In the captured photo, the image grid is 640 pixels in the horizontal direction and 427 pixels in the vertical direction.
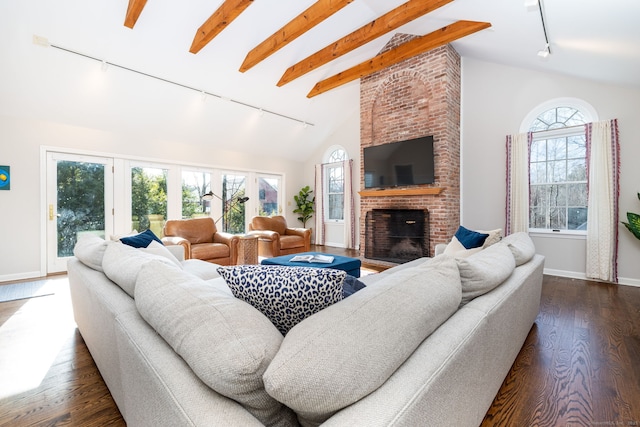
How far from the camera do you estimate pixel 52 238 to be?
4.37 m

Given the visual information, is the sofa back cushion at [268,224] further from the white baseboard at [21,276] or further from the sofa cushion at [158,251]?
the white baseboard at [21,276]

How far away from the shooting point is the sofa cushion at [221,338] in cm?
70

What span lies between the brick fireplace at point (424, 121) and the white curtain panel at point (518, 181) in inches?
29.6

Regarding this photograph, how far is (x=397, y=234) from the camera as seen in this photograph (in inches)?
206

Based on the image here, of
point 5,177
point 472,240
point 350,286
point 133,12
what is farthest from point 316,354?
point 5,177

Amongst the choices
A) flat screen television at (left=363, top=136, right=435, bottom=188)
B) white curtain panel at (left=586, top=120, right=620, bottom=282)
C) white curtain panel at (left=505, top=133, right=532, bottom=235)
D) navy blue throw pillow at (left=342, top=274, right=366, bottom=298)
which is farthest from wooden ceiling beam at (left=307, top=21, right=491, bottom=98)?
navy blue throw pillow at (left=342, top=274, right=366, bottom=298)

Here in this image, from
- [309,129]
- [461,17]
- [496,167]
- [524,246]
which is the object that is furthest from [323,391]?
→ [309,129]

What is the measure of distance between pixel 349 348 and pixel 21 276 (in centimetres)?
545

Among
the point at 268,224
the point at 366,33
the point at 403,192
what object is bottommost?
the point at 268,224

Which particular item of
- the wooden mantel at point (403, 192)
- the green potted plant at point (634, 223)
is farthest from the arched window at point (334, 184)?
the green potted plant at point (634, 223)

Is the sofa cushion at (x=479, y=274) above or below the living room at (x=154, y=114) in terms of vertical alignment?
below

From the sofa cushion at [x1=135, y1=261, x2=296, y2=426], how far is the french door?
4.68 m

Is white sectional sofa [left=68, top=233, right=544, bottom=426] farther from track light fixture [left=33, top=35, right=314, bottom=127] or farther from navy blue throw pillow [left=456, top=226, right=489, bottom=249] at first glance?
track light fixture [left=33, top=35, right=314, bottom=127]

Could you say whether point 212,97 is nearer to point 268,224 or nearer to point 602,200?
point 268,224
